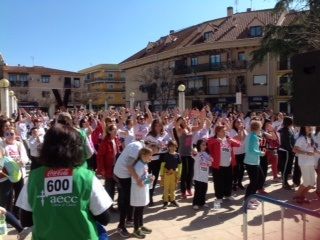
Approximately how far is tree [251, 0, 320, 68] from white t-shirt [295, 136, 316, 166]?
1167 centimetres

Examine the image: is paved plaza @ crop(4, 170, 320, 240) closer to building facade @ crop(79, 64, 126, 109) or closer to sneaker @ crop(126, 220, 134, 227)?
sneaker @ crop(126, 220, 134, 227)

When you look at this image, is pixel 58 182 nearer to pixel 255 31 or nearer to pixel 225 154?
pixel 225 154

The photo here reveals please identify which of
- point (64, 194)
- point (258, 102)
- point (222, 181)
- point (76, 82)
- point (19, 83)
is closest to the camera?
point (64, 194)

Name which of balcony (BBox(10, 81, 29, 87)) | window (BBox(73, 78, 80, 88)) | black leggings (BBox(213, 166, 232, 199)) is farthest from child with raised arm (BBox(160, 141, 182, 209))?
window (BBox(73, 78, 80, 88))

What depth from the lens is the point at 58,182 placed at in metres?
2.91

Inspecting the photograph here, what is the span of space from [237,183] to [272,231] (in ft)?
11.3

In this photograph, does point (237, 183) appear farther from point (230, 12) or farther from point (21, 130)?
point (230, 12)

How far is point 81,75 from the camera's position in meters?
86.2

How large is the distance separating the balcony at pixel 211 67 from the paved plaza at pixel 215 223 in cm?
3867

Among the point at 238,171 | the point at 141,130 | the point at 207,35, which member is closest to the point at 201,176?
the point at 238,171

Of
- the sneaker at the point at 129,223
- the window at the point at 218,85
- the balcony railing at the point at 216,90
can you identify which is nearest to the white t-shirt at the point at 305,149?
the sneaker at the point at 129,223

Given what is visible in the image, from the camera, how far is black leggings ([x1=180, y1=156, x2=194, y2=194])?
30.4 ft

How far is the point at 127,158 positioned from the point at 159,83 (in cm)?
4860

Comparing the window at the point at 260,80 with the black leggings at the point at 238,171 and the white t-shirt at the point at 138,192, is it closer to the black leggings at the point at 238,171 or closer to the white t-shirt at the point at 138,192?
the black leggings at the point at 238,171
